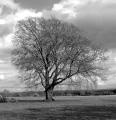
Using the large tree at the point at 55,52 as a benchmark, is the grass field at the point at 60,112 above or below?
below

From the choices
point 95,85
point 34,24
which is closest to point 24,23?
point 34,24

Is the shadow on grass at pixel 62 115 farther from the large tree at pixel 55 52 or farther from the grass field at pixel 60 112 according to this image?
the large tree at pixel 55 52

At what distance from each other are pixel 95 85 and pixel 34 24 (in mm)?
16064

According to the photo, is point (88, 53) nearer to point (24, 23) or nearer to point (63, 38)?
point (63, 38)

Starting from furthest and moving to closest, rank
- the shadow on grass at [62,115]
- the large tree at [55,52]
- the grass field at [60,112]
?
the large tree at [55,52] < the grass field at [60,112] < the shadow on grass at [62,115]

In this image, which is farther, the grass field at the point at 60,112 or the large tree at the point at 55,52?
the large tree at the point at 55,52

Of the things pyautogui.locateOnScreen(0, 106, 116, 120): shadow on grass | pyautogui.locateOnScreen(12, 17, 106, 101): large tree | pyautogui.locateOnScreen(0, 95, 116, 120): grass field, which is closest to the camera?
pyautogui.locateOnScreen(0, 106, 116, 120): shadow on grass

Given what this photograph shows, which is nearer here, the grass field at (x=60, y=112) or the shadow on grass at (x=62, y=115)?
the shadow on grass at (x=62, y=115)

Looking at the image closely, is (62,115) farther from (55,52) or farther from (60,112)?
(55,52)

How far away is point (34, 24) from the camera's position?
165 feet

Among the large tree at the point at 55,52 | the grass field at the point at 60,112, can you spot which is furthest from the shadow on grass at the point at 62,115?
the large tree at the point at 55,52

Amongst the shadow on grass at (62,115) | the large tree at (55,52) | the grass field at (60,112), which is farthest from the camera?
the large tree at (55,52)

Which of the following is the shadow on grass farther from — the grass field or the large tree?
the large tree

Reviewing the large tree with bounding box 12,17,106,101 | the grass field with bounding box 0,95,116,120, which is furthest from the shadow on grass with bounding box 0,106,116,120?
the large tree with bounding box 12,17,106,101
